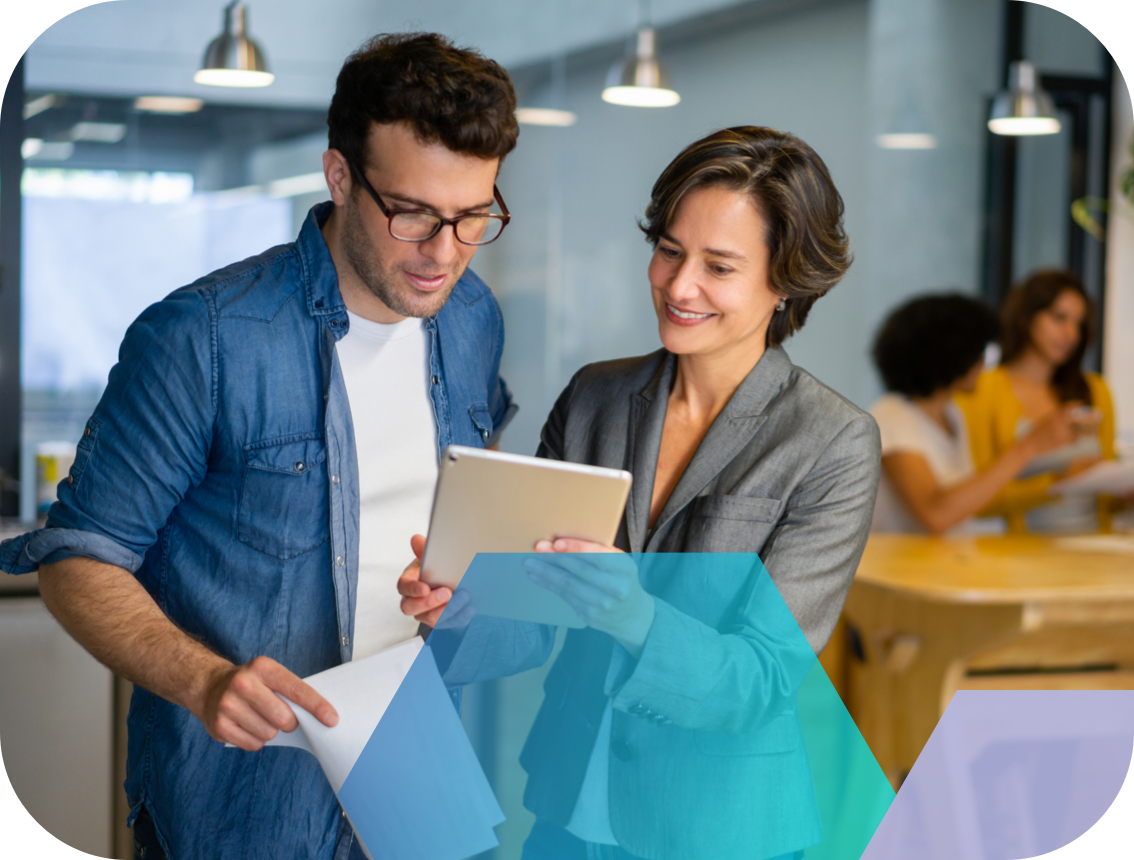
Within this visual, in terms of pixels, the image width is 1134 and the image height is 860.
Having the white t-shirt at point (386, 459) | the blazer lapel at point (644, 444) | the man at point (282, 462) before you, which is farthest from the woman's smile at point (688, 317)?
the white t-shirt at point (386, 459)

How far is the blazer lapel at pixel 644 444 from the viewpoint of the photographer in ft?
3.97

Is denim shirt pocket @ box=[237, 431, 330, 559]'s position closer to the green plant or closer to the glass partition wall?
the glass partition wall

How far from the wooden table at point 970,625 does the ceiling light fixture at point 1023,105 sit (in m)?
1.74

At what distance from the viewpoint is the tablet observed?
2.97 feet

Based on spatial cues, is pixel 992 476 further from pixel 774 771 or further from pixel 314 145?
pixel 314 145

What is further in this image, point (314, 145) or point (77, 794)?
point (314, 145)

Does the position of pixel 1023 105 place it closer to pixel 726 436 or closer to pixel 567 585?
pixel 726 436

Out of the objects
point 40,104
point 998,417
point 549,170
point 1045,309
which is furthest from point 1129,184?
point 40,104

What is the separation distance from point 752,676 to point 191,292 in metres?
A: 0.75

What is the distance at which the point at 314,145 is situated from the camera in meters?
3.64

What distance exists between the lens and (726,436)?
1210mm

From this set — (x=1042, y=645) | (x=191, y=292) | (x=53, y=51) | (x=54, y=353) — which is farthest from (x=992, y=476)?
(x=53, y=51)

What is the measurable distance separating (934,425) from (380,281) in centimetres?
212
